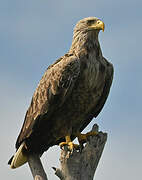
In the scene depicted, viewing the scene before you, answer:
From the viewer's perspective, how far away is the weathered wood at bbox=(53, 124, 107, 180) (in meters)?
7.47

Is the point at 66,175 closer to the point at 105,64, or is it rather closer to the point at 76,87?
the point at 76,87

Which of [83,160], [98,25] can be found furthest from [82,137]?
[98,25]

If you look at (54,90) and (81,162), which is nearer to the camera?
(81,162)

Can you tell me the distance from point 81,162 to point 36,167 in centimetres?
124

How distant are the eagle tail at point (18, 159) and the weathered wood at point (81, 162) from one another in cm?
128

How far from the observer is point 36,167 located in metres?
8.58

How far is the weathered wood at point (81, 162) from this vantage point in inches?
294

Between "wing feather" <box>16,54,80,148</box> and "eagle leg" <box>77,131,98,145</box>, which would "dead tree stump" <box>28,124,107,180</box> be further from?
"wing feather" <box>16,54,80,148</box>

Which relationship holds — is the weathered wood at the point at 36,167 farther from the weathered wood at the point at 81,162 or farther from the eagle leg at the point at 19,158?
the weathered wood at the point at 81,162

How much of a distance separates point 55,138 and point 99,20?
7.54ft

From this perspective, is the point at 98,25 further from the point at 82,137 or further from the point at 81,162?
the point at 81,162

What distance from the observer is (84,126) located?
9523 mm

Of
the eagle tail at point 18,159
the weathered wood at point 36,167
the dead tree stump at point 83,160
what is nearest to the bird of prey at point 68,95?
the eagle tail at point 18,159

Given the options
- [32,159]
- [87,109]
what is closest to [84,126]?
[87,109]
